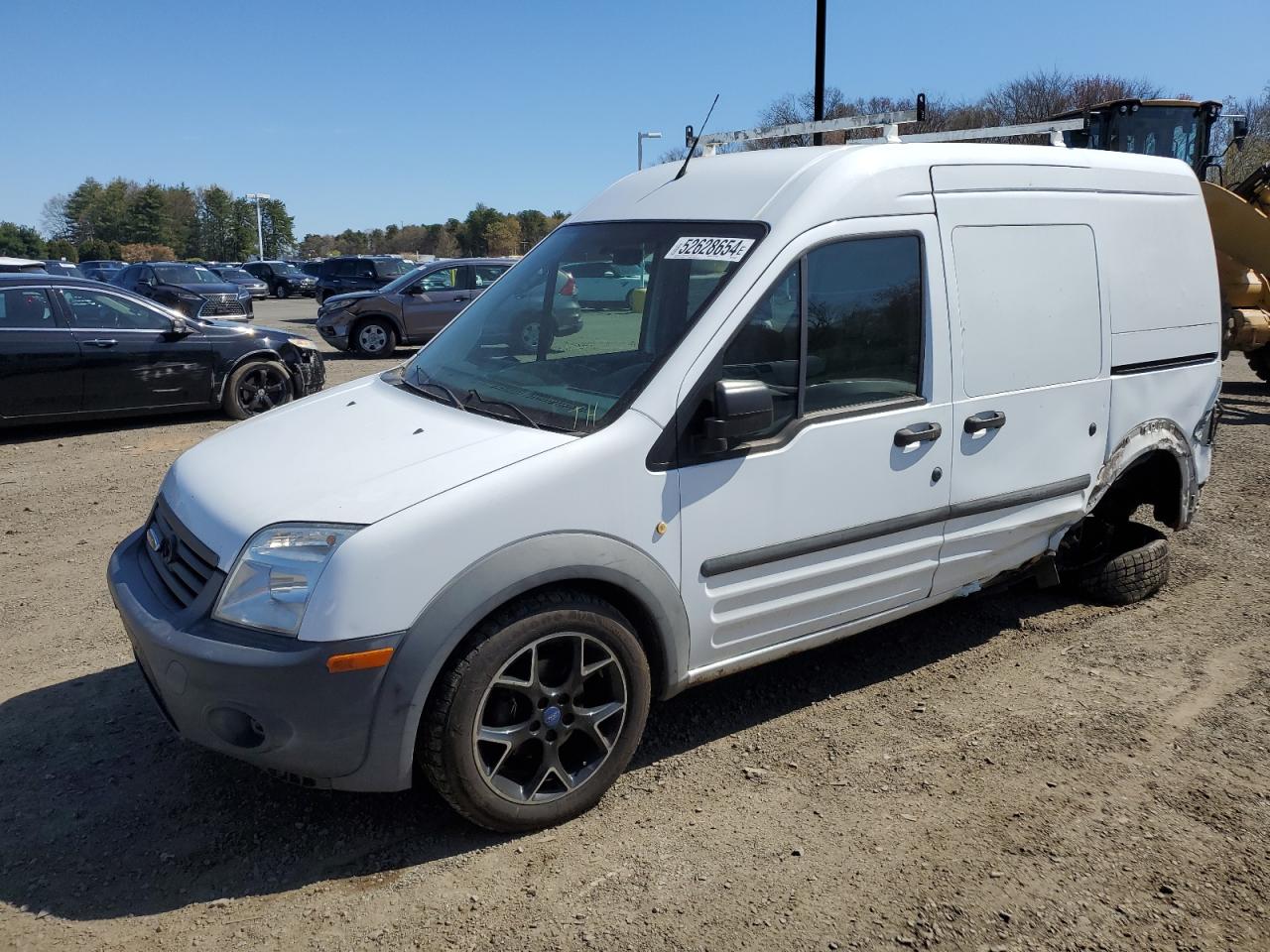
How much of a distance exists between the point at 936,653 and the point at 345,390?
113 inches

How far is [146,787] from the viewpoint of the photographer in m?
3.47

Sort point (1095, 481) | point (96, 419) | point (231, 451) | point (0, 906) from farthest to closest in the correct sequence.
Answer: point (96, 419)
point (1095, 481)
point (231, 451)
point (0, 906)

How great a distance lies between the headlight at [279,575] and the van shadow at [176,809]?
32.6 inches

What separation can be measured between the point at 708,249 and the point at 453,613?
157cm

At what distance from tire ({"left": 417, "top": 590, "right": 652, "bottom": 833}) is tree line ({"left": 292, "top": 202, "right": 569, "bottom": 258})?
68182 millimetres

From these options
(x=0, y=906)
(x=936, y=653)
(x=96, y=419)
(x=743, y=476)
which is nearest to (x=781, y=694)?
(x=936, y=653)

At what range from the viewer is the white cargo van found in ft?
9.24

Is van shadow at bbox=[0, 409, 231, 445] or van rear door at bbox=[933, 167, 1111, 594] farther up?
van rear door at bbox=[933, 167, 1111, 594]

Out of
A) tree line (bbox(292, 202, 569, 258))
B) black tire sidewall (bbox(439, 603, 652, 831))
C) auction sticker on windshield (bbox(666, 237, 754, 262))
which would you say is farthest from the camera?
tree line (bbox(292, 202, 569, 258))

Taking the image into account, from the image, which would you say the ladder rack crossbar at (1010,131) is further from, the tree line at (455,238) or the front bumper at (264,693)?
the tree line at (455,238)

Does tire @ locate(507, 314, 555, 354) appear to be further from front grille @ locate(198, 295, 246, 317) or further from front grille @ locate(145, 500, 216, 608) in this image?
front grille @ locate(198, 295, 246, 317)

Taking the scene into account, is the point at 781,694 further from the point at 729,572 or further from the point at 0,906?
the point at 0,906

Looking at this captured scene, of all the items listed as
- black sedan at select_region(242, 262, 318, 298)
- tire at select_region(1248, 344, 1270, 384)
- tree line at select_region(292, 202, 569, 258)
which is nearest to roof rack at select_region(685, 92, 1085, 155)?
tire at select_region(1248, 344, 1270, 384)

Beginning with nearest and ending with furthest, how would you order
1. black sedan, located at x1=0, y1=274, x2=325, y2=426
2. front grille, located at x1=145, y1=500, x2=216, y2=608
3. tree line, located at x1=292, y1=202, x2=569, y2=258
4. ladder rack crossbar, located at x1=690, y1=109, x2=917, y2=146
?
front grille, located at x1=145, y1=500, x2=216, y2=608, ladder rack crossbar, located at x1=690, y1=109, x2=917, y2=146, black sedan, located at x1=0, y1=274, x2=325, y2=426, tree line, located at x1=292, y1=202, x2=569, y2=258
